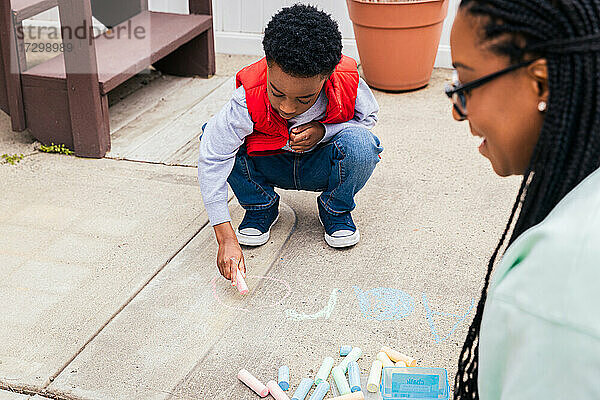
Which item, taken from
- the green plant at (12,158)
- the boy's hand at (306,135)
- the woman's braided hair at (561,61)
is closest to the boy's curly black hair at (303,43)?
the boy's hand at (306,135)

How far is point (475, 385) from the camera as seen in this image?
1325 millimetres

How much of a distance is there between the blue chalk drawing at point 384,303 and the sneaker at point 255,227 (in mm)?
456

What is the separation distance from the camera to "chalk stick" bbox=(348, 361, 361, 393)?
1916 mm

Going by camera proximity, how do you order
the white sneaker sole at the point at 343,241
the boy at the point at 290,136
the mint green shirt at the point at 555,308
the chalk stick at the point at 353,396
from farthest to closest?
the white sneaker sole at the point at 343,241 → the boy at the point at 290,136 → the chalk stick at the point at 353,396 → the mint green shirt at the point at 555,308

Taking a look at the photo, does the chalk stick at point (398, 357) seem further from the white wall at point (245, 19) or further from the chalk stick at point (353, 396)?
the white wall at point (245, 19)

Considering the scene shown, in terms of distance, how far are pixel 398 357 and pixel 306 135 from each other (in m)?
0.85

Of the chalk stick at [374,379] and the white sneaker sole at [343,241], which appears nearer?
the chalk stick at [374,379]

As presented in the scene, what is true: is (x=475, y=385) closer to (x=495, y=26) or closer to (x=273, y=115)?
(x=495, y=26)

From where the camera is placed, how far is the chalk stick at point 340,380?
6.24ft

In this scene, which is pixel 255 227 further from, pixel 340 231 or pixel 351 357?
pixel 351 357

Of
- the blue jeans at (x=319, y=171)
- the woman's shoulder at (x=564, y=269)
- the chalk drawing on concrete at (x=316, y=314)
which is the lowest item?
the chalk drawing on concrete at (x=316, y=314)

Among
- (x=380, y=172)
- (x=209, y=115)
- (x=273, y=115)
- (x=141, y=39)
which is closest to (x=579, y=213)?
(x=273, y=115)

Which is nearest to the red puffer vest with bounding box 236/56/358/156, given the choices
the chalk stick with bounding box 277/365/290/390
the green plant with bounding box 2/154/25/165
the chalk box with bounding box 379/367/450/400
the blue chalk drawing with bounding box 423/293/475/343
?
the blue chalk drawing with bounding box 423/293/475/343

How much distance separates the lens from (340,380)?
1.93 m
